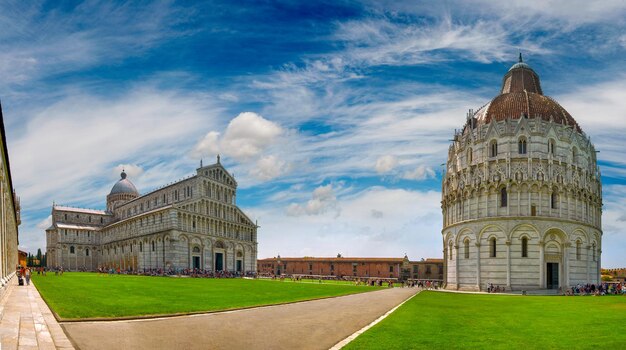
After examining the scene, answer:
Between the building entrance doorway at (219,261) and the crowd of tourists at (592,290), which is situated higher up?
the crowd of tourists at (592,290)

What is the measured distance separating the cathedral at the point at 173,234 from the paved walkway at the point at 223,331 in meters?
62.4

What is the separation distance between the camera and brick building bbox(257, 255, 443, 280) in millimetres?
89562

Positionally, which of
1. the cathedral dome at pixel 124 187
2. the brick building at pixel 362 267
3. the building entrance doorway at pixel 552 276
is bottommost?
the brick building at pixel 362 267

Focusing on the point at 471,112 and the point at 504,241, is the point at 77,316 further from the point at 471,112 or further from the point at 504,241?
the point at 471,112

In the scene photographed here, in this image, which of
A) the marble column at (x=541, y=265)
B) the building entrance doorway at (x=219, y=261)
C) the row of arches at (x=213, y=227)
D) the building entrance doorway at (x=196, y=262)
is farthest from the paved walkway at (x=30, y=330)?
the building entrance doorway at (x=219, y=261)

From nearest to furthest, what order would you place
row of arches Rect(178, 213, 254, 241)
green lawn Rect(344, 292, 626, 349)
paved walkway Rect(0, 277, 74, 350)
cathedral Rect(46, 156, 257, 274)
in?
paved walkway Rect(0, 277, 74, 350), green lawn Rect(344, 292, 626, 349), cathedral Rect(46, 156, 257, 274), row of arches Rect(178, 213, 254, 241)

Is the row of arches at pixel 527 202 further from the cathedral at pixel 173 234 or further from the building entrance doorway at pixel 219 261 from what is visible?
the building entrance doorway at pixel 219 261

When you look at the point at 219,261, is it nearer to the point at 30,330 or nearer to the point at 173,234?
the point at 173,234

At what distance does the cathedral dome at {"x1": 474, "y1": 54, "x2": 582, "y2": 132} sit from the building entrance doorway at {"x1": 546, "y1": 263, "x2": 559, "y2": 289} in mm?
16184

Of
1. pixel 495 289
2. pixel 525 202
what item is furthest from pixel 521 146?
pixel 495 289

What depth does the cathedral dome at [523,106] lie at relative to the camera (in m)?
57.3

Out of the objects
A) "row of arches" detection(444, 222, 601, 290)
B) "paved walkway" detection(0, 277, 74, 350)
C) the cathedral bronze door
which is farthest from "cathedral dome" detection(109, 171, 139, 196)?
"paved walkway" detection(0, 277, 74, 350)

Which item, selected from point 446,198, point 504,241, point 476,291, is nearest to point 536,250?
point 504,241

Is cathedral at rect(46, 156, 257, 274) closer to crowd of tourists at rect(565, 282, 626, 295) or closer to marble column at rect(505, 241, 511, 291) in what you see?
marble column at rect(505, 241, 511, 291)
